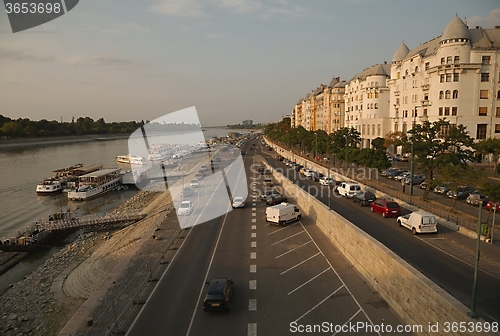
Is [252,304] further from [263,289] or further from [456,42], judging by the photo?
[456,42]

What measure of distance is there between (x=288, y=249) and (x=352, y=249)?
170 inches

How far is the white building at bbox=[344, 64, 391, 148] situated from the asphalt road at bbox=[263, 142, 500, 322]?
54406mm

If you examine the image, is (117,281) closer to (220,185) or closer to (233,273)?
(233,273)

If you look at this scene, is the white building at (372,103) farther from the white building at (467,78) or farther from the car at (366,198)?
the car at (366,198)

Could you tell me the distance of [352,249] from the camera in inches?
768

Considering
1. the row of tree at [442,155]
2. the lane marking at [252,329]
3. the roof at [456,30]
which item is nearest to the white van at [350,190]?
the row of tree at [442,155]

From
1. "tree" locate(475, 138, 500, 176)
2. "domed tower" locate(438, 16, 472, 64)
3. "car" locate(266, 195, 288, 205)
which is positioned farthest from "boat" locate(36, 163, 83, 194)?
"domed tower" locate(438, 16, 472, 64)

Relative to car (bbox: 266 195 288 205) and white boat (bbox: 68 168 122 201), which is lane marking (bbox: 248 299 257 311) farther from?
white boat (bbox: 68 168 122 201)

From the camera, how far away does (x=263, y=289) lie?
16.7 metres

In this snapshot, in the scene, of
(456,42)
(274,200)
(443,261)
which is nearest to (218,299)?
(443,261)

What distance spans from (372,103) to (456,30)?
2670 centimetres

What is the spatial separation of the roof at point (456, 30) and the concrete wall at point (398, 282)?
4996 cm

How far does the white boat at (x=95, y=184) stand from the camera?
55.0m

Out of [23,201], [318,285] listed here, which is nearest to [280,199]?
[318,285]
